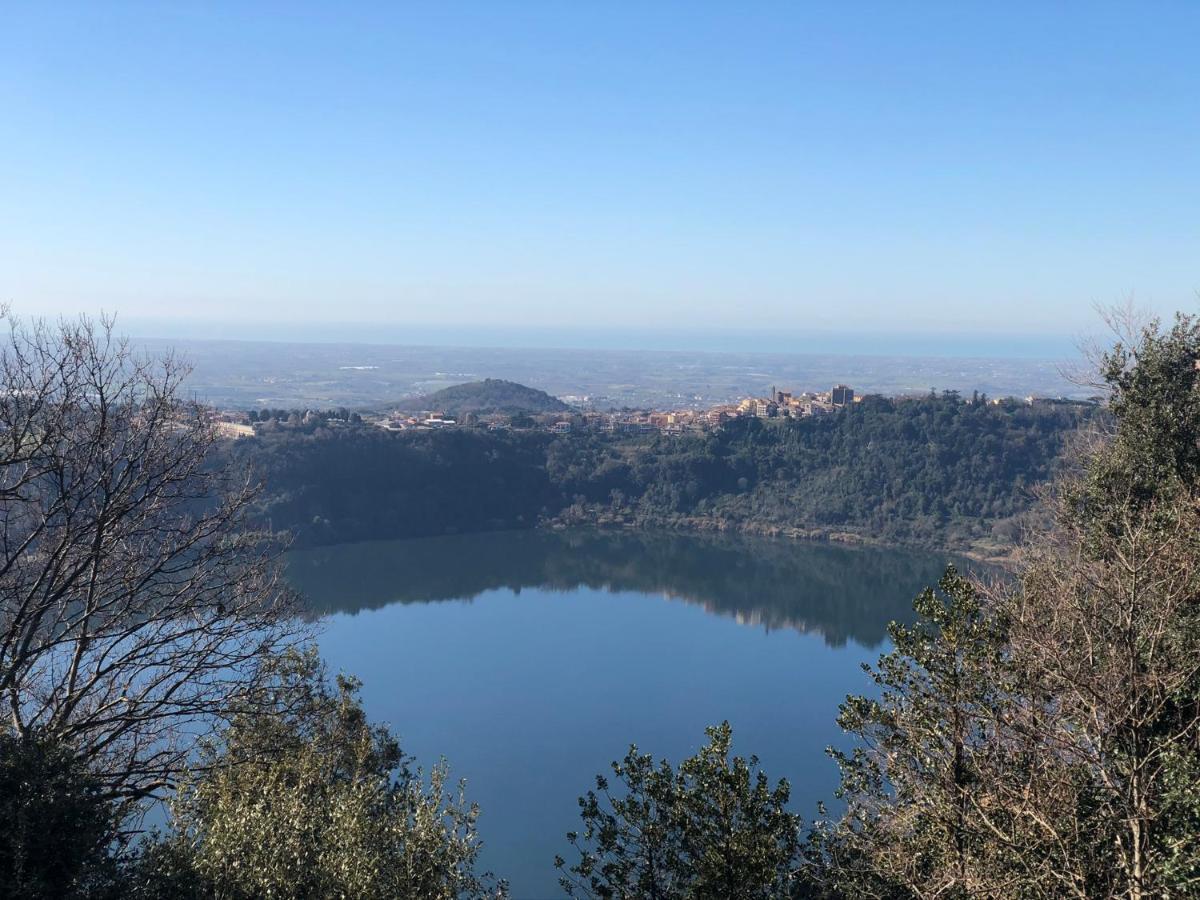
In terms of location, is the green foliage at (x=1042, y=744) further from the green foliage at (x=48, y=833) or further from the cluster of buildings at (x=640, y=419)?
the cluster of buildings at (x=640, y=419)

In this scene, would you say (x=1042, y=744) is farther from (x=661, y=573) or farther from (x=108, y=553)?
(x=661, y=573)

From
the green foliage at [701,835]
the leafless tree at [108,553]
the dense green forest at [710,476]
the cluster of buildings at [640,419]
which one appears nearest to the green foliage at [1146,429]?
the green foliage at [701,835]

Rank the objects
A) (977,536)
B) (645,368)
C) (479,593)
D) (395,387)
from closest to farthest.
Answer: (479,593)
(977,536)
(395,387)
(645,368)

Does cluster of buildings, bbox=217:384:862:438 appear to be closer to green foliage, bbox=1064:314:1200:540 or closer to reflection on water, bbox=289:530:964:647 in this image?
reflection on water, bbox=289:530:964:647

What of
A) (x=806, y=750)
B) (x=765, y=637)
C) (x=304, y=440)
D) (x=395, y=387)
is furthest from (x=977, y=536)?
(x=395, y=387)

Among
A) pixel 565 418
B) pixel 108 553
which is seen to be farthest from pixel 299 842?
pixel 565 418

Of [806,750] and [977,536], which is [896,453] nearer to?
[977,536]

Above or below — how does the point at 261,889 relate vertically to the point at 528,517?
above
